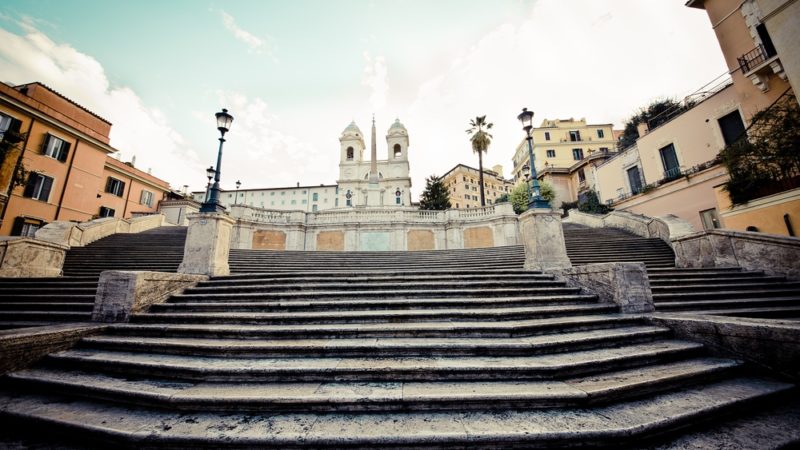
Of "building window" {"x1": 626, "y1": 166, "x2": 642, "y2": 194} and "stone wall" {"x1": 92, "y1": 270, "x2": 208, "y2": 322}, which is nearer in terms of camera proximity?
"stone wall" {"x1": 92, "y1": 270, "x2": 208, "y2": 322}

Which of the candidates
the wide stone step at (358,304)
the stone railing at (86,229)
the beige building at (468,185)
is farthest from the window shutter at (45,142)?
the beige building at (468,185)

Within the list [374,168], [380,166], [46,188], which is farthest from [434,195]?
[46,188]

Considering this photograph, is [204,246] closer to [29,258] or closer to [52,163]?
[29,258]

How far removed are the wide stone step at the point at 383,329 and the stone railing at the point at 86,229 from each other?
8642 mm

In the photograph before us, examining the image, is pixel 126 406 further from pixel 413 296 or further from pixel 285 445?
pixel 413 296

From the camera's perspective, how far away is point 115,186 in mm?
24875

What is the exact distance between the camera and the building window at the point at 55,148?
61.7 ft

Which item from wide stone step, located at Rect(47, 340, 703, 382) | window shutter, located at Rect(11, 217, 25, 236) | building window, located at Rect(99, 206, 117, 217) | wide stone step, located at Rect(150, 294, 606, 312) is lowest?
wide stone step, located at Rect(47, 340, 703, 382)

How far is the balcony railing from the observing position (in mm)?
12469

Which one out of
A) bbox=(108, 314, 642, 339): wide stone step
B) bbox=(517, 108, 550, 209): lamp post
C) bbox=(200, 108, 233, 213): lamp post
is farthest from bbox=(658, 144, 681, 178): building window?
bbox=(200, 108, 233, 213): lamp post

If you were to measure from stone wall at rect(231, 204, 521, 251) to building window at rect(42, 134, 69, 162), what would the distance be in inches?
567

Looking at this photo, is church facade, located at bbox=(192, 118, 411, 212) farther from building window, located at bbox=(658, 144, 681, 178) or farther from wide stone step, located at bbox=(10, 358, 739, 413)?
wide stone step, located at bbox=(10, 358, 739, 413)

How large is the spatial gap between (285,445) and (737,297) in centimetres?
929

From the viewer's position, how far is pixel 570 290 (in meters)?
6.23
